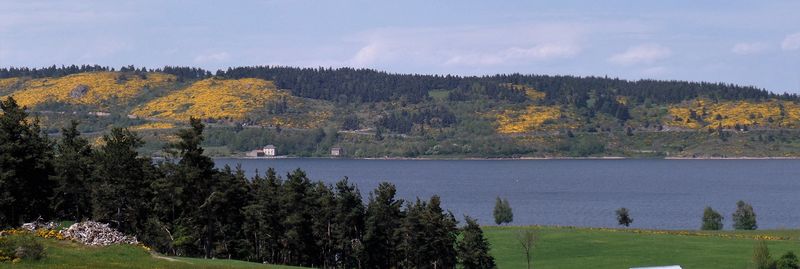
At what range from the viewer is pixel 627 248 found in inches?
3327

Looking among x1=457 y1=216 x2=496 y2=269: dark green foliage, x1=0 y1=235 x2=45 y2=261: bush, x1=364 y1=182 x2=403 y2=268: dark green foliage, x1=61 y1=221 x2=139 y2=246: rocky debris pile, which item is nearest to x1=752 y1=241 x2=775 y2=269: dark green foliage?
x1=457 y1=216 x2=496 y2=269: dark green foliage

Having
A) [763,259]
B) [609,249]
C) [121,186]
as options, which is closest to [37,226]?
[121,186]

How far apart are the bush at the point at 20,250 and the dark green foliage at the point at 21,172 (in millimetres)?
17338

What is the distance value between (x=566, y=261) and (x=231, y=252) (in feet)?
79.6

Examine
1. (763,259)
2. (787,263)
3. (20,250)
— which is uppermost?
(20,250)

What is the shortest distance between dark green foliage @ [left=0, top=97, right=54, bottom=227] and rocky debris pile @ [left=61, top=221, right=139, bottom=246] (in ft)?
31.0

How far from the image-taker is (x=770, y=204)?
576 ft

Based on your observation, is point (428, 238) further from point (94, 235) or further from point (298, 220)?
point (94, 235)

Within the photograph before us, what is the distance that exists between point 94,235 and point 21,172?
52.4ft

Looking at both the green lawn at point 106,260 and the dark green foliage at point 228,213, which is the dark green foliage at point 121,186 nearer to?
the dark green foliage at point 228,213

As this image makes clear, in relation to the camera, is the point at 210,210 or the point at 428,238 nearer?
the point at 210,210

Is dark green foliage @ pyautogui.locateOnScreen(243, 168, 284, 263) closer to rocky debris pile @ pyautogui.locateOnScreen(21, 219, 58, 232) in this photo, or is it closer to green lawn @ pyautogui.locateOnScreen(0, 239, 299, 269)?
rocky debris pile @ pyautogui.locateOnScreen(21, 219, 58, 232)

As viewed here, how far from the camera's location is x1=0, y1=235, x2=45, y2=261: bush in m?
47.1

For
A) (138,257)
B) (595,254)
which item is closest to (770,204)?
(595,254)
